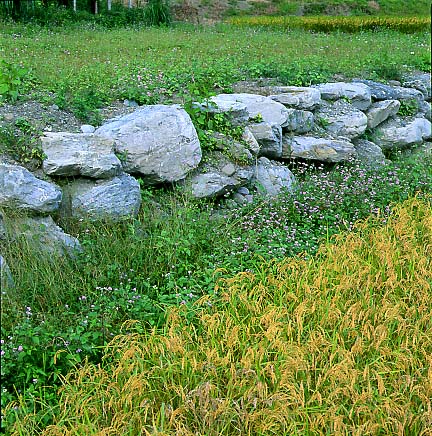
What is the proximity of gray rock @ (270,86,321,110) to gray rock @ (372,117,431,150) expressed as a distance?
3.05ft

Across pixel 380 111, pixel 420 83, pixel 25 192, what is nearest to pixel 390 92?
pixel 380 111

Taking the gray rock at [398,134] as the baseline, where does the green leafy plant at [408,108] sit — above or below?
above

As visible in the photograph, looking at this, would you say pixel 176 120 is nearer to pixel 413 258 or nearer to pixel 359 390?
pixel 413 258

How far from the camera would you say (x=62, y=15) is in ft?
45.9

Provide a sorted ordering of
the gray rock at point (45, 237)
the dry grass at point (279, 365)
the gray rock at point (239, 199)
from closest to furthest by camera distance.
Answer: the dry grass at point (279, 365)
the gray rock at point (45, 237)
the gray rock at point (239, 199)

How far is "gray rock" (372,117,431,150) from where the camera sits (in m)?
7.61

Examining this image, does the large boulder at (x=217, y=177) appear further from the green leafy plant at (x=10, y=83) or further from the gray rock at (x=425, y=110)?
the gray rock at (x=425, y=110)

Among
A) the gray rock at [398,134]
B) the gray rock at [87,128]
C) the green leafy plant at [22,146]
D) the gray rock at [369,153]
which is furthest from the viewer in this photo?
the gray rock at [398,134]

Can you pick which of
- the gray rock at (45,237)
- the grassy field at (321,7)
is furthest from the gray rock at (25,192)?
the grassy field at (321,7)

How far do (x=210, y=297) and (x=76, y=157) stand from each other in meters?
1.56

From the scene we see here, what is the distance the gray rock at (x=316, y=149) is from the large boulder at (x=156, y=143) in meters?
1.35

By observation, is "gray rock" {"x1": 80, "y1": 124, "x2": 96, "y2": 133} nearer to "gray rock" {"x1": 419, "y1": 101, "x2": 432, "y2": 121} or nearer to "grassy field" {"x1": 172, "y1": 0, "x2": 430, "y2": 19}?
"gray rock" {"x1": 419, "y1": 101, "x2": 432, "y2": 121}

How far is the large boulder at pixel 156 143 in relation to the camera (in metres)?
5.24

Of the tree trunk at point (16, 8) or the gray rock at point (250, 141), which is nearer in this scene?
the gray rock at point (250, 141)
